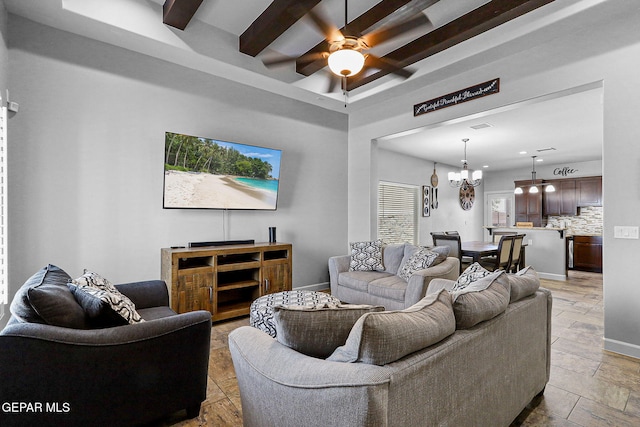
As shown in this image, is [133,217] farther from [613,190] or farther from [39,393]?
[613,190]

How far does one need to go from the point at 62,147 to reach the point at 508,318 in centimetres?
391

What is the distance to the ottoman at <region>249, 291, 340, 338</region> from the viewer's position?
90.7 inches

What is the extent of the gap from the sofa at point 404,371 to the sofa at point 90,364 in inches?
19.2

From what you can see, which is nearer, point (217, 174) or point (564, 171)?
point (217, 174)

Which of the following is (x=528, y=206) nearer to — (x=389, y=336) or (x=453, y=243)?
(x=453, y=243)

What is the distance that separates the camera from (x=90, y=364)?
150 cm

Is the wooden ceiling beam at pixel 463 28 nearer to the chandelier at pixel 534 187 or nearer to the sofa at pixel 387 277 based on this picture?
the sofa at pixel 387 277

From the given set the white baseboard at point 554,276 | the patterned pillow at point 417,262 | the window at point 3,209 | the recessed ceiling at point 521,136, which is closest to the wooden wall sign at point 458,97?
the recessed ceiling at point 521,136

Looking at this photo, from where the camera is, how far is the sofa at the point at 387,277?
134 inches

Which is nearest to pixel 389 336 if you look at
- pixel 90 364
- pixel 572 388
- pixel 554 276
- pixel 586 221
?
pixel 90 364

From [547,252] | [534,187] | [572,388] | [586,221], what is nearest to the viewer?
[572,388]

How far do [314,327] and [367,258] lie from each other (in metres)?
3.09

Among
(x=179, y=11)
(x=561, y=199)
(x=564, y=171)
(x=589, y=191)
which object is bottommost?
(x=561, y=199)

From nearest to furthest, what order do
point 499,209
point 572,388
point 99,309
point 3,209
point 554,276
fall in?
point 99,309
point 572,388
point 3,209
point 554,276
point 499,209
